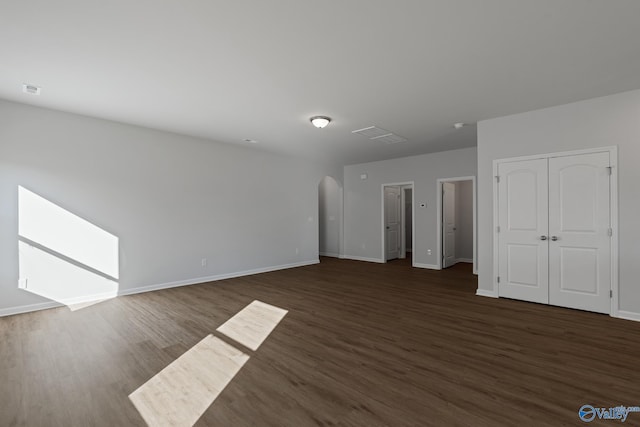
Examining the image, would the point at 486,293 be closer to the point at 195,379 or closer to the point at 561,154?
the point at 561,154

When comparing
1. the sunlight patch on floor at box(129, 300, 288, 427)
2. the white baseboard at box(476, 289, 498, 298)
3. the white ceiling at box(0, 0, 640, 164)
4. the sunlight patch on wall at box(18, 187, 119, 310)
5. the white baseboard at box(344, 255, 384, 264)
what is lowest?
the white baseboard at box(344, 255, 384, 264)

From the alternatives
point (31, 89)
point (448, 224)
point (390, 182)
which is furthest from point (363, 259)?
point (31, 89)

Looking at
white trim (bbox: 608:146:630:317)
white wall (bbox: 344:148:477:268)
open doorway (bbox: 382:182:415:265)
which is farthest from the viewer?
open doorway (bbox: 382:182:415:265)

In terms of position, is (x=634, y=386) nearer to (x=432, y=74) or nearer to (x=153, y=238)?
(x=432, y=74)

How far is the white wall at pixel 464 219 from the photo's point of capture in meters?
8.27

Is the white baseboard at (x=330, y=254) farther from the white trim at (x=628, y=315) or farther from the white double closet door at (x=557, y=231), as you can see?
the white trim at (x=628, y=315)

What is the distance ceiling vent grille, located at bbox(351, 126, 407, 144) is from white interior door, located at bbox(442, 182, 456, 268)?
6.91 ft

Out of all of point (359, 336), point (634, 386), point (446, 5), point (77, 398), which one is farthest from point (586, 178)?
point (77, 398)

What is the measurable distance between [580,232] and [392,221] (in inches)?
189

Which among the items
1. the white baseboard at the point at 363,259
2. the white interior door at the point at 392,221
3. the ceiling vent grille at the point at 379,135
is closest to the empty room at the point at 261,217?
the ceiling vent grille at the point at 379,135

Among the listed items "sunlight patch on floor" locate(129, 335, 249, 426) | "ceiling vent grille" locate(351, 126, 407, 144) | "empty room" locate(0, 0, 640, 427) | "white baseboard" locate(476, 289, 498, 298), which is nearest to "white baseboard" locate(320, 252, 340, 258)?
"empty room" locate(0, 0, 640, 427)

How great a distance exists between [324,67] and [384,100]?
46.7 inches

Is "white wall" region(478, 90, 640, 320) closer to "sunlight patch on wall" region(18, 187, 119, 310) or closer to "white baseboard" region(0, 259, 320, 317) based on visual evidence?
"white baseboard" region(0, 259, 320, 317)

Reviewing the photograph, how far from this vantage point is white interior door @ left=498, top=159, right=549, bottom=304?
13.6 ft
